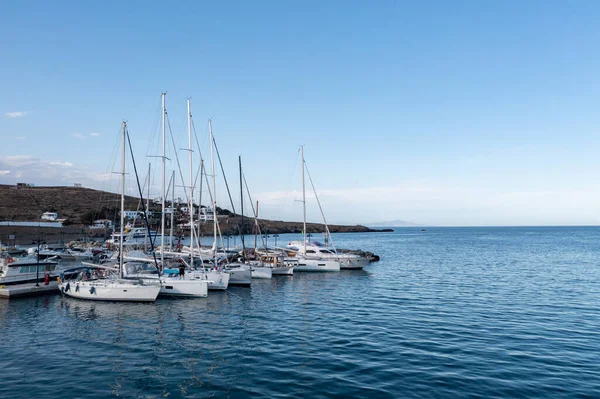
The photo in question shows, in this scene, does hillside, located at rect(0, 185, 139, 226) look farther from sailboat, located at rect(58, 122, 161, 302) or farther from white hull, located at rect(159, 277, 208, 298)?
white hull, located at rect(159, 277, 208, 298)

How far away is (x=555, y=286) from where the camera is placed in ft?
135

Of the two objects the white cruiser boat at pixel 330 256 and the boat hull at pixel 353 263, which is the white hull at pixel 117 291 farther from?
the boat hull at pixel 353 263

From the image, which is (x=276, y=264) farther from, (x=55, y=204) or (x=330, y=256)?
(x=55, y=204)

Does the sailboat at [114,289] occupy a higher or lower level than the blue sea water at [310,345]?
higher

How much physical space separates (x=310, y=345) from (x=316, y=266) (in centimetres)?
3378

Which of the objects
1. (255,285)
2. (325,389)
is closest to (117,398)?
(325,389)

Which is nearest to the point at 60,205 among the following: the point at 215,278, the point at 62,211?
the point at 62,211

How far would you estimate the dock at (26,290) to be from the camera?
110 ft

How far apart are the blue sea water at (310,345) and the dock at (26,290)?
1.32 m

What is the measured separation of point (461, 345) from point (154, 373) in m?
15.3

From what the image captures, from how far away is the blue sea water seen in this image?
1600 cm

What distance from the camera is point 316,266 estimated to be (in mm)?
55031

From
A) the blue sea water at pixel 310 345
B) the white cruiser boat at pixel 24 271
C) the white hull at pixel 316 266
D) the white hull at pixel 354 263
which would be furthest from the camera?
the white hull at pixel 354 263

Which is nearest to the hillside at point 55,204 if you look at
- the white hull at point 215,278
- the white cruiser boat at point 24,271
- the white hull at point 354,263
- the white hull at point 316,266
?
the white cruiser boat at point 24,271
